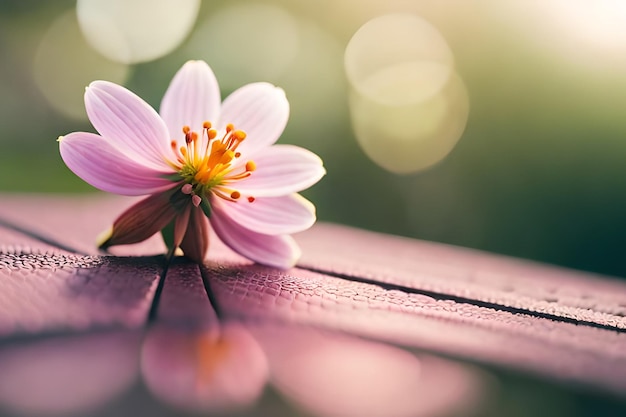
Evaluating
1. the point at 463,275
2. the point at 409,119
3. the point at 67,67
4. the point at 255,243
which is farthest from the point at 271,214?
the point at 67,67

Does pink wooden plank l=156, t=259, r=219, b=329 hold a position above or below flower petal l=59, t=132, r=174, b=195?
below

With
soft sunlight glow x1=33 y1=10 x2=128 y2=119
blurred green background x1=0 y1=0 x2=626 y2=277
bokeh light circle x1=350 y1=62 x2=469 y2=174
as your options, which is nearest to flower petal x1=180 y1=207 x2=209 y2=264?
blurred green background x1=0 y1=0 x2=626 y2=277

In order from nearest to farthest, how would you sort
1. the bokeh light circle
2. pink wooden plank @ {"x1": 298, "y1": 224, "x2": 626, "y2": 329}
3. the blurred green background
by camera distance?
pink wooden plank @ {"x1": 298, "y1": 224, "x2": 626, "y2": 329}, the blurred green background, the bokeh light circle

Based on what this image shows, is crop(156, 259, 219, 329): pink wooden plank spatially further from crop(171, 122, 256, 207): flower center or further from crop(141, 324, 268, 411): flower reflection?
crop(171, 122, 256, 207): flower center

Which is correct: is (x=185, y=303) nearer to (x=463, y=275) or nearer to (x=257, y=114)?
(x=257, y=114)

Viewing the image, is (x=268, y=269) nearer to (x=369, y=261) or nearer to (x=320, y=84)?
(x=369, y=261)

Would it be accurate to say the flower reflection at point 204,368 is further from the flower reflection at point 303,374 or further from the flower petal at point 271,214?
the flower petal at point 271,214

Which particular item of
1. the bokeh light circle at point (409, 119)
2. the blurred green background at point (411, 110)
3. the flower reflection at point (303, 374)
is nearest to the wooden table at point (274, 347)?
the flower reflection at point (303, 374)
